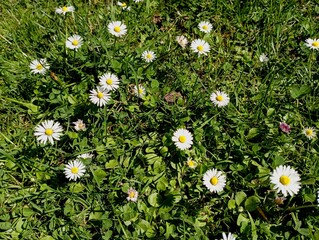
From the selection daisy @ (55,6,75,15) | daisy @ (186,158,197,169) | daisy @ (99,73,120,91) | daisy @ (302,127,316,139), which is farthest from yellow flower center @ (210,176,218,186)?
daisy @ (55,6,75,15)

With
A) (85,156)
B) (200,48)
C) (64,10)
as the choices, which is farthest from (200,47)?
(85,156)

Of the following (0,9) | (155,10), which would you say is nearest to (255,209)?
(155,10)

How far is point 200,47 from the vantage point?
7.89 ft

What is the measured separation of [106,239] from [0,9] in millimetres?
1685

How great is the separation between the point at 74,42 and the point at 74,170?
76 centimetres

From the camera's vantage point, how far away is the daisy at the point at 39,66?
2.22 meters

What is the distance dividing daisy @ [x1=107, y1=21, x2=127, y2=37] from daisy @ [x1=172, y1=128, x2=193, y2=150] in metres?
0.67

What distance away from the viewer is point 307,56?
249 cm

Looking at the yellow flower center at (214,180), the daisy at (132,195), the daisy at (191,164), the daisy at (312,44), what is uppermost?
the daisy at (312,44)

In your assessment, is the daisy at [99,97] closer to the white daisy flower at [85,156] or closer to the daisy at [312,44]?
the white daisy flower at [85,156]

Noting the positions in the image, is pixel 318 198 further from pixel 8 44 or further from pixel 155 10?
→ pixel 8 44

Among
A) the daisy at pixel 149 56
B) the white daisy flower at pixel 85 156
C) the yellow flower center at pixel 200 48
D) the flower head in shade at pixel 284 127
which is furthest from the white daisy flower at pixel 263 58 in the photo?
the white daisy flower at pixel 85 156

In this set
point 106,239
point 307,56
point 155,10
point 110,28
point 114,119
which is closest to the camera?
point 106,239

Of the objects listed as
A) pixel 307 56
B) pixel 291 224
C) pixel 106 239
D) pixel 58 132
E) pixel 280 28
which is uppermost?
pixel 280 28
